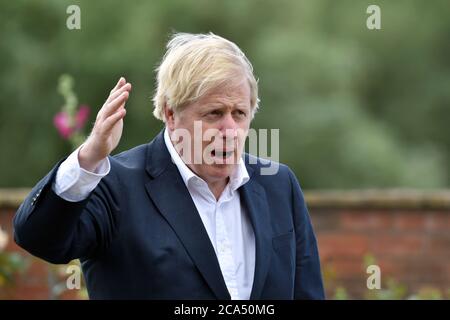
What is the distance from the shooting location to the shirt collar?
9.05ft

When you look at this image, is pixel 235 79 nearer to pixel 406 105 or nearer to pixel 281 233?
pixel 281 233

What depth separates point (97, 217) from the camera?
2580 millimetres

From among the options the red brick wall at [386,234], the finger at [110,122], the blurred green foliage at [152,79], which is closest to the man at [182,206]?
the finger at [110,122]

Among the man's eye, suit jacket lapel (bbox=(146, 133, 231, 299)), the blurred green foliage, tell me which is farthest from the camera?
the blurred green foliage

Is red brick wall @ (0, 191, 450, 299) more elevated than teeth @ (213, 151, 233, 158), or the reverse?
teeth @ (213, 151, 233, 158)

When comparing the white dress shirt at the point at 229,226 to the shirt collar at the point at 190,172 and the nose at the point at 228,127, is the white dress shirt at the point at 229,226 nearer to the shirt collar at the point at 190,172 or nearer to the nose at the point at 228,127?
the shirt collar at the point at 190,172

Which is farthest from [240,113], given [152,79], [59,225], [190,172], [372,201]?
[152,79]

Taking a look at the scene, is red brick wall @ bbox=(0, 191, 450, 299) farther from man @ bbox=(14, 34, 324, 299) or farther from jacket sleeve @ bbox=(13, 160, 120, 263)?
jacket sleeve @ bbox=(13, 160, 120, 263)

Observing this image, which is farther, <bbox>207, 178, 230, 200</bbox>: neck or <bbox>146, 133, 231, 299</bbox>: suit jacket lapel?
<bbox>207, 178, 230, 200</bbox>: neck

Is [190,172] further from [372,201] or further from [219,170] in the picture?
[372,201]

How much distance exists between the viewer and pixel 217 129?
2.72m

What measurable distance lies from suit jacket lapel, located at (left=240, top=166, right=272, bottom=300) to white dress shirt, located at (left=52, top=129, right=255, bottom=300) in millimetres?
23

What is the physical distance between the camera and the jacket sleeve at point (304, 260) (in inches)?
115

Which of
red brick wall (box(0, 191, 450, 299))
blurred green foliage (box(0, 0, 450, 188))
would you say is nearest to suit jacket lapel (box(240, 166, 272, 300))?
red brick wall (box(0, 191, 450, 299))
